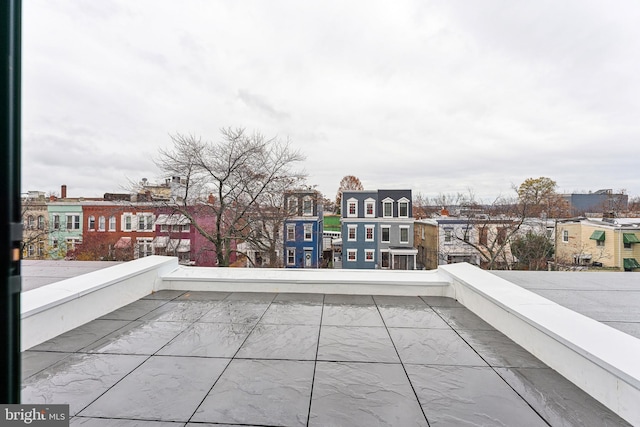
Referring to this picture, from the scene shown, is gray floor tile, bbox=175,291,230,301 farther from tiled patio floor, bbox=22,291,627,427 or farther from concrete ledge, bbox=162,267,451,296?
tiled patio floor, bbox=22,291,627,427

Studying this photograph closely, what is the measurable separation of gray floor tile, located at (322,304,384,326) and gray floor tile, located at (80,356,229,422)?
118 centimetres

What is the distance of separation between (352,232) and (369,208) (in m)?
2.21

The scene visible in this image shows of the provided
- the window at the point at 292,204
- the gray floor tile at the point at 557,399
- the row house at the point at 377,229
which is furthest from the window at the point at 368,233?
the gray floor tile at the point at 557,399

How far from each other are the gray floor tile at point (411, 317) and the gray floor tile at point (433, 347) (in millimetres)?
119

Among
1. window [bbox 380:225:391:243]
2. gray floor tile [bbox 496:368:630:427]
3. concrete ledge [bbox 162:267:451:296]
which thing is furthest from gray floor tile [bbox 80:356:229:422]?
window [bbox 380:225:391:243]

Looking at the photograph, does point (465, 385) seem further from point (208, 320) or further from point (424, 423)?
point (208, 320)

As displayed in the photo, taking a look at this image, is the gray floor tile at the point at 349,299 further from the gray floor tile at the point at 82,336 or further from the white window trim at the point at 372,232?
the white window trim at the point at 372,232

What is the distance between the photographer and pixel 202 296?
3756 millimetres

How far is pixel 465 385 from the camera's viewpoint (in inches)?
72.6

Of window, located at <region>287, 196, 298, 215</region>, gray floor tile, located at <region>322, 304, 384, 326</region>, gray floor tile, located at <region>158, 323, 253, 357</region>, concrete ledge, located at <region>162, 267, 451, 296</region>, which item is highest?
window, located at <region>287, 196, 298, 215</region>

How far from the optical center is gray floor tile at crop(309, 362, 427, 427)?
60.3 inches

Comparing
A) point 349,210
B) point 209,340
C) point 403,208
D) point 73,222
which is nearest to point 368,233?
point 349,210

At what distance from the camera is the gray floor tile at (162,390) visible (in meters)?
1.57

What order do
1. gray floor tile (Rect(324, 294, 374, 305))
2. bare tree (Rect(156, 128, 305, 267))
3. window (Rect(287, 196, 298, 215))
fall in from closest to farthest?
gray floor tile (Rect(324, 294, 374, 305)) < bare tree (Rect(156, 128, 305, 267)) < window (Rect(287, 196, 298, 215))
